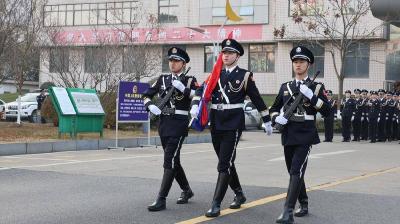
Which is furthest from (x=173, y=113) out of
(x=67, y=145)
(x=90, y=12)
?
(x=90, y=12)

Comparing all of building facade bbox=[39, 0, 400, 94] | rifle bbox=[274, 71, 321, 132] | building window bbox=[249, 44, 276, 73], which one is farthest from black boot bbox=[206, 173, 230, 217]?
building window bbox=[249, 44, 276, 73]

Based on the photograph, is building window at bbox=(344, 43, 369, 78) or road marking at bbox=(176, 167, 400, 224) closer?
road marking at bbox=(176, 167, 400, 224)

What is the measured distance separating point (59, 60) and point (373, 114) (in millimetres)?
13269

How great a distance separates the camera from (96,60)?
27469mm

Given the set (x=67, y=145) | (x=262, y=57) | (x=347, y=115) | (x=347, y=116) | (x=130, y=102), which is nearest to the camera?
(x=67, y=145)

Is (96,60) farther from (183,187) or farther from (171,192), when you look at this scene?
(183,187)

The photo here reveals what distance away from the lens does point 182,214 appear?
735cm

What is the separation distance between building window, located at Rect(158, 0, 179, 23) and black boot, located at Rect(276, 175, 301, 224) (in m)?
43.0

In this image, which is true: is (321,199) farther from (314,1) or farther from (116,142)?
(314,1)

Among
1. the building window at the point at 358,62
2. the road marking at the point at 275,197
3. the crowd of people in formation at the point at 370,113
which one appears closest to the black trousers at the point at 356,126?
the crowd of people in formation at the point at 370,113

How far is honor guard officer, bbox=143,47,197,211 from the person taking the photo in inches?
299

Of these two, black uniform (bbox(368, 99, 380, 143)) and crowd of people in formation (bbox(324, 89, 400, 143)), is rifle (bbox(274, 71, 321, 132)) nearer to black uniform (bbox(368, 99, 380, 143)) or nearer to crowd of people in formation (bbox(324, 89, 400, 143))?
crowd of people in formation (bbox(324, 89, 400, 143))

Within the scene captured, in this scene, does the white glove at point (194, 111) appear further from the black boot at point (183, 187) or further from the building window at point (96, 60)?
the building window at point (96, 60)

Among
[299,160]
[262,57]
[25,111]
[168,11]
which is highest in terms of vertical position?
[168,11]
